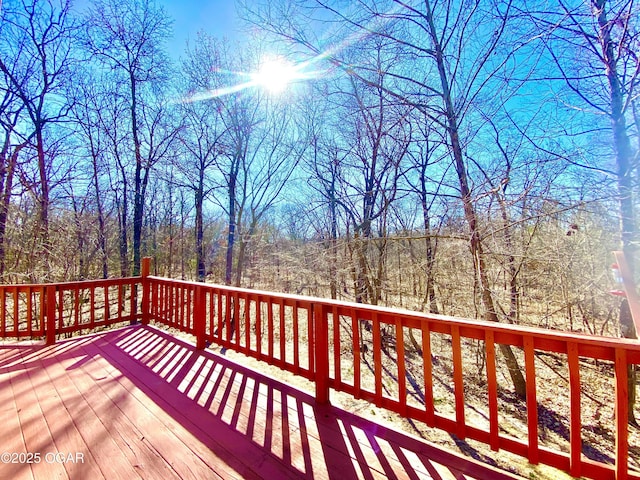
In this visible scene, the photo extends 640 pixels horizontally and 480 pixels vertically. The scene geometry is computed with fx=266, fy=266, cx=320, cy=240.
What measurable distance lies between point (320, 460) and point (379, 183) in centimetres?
639

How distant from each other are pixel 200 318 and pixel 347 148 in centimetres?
595

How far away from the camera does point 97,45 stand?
6.81 meters

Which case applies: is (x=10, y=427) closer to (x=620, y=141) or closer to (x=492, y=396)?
(x=492, y=396)

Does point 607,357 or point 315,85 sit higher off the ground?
point 315,85

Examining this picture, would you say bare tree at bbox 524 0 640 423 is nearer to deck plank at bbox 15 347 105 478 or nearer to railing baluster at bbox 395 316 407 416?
railing baluster at bbox 395 316 407 416

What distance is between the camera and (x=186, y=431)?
1887 mm

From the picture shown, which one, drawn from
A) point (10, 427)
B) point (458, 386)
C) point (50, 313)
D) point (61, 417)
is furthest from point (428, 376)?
point (50, 313)

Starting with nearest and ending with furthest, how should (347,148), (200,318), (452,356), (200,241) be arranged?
1. (452,356)
2. (200,318)
3. (347,148)
4. (200,241)

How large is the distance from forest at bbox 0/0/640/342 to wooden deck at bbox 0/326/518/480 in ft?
10.1

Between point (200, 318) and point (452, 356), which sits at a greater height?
point (452, 356)

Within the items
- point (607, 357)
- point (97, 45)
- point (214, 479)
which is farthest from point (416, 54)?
point (97, 45)

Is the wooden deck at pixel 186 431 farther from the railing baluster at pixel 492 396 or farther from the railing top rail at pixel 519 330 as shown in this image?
the railing top rail at pixel 519 330

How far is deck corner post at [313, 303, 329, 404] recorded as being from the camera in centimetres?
222

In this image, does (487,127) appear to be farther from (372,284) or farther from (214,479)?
(214,479)
